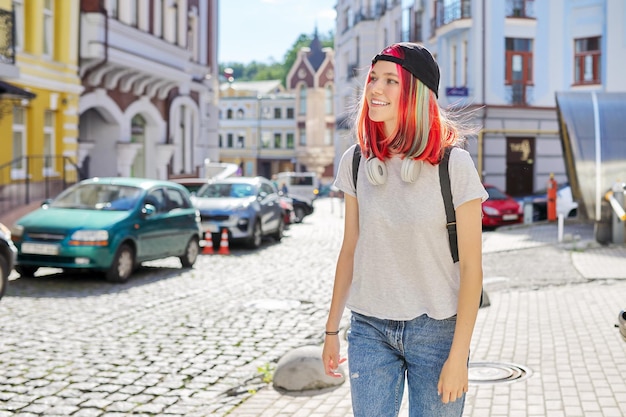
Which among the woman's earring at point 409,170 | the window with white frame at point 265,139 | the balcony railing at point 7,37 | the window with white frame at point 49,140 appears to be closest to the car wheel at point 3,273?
the woman's earring at point 409,170

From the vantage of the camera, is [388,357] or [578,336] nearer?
[388,357]

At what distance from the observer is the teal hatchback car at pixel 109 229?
42.7ft

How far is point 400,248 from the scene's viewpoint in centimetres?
309

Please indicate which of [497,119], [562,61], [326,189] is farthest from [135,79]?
[326,189]

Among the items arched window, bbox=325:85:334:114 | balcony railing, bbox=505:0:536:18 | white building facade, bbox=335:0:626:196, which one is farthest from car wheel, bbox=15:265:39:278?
arched window, bbox=325:85:334:114

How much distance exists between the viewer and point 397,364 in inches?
124

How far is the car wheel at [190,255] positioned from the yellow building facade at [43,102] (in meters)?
7.06

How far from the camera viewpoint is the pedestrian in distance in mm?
3035

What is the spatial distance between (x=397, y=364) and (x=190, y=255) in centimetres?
1320

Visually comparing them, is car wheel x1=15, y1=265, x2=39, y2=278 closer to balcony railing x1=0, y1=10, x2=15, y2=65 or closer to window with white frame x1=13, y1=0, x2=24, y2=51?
balcony railing x1=0, y1=10, x2=15, y2=65

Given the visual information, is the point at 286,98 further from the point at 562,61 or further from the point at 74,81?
the point at 74,81

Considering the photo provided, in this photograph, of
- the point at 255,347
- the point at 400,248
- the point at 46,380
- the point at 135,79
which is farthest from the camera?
the point at 135,79

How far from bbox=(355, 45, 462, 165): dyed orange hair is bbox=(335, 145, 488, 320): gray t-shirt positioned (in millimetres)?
46

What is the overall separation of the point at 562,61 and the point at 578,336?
30.6 m
